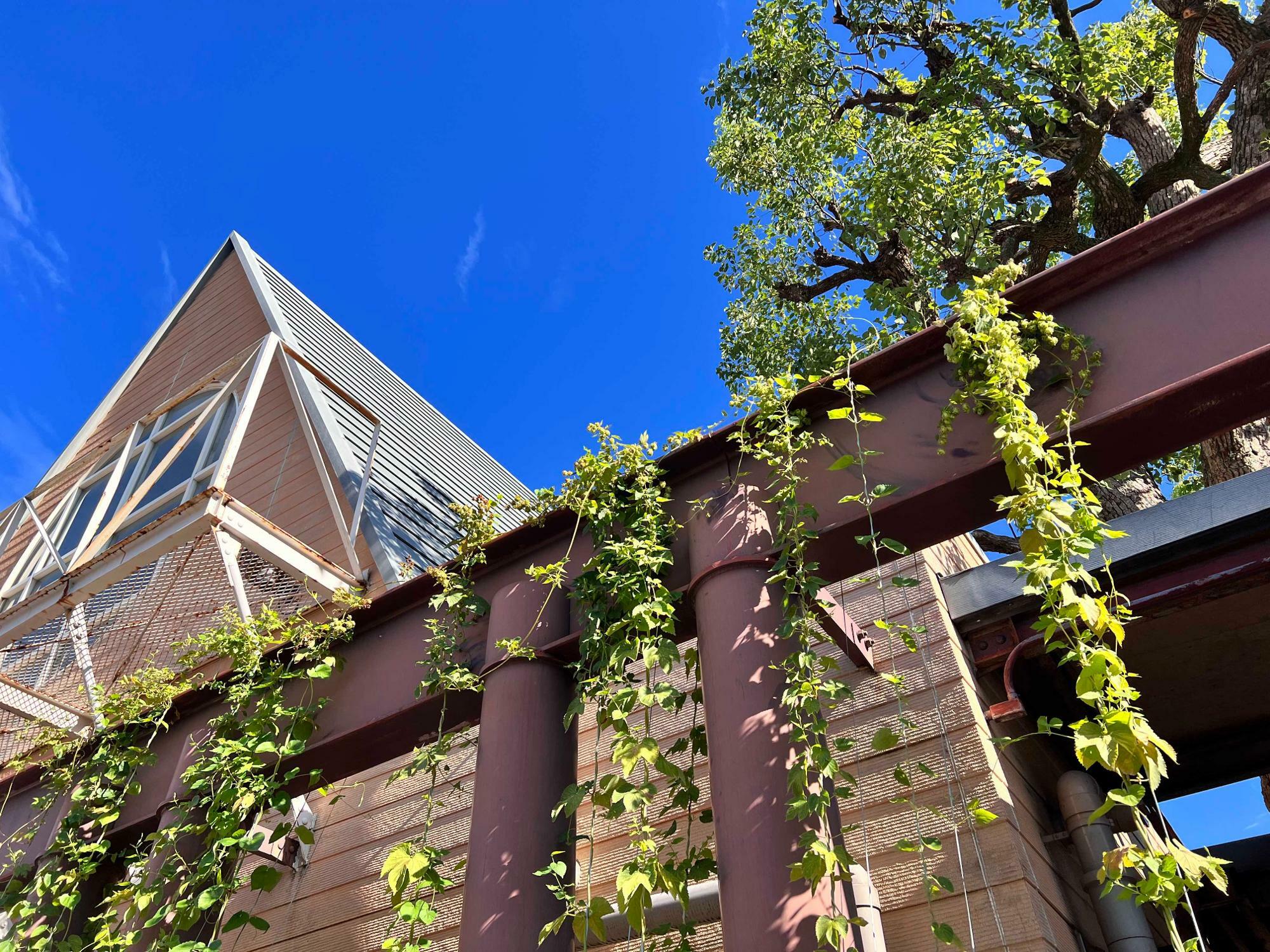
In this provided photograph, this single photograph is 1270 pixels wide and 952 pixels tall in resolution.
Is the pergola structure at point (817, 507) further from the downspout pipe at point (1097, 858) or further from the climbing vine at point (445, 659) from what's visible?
the downspout pipe at point (1097, 858)

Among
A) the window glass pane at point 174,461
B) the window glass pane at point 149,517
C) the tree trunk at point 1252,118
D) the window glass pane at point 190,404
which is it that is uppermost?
the tree trunk at point 1252,118

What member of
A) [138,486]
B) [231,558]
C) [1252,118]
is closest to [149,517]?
[138,486]

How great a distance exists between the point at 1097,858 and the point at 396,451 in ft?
21.7

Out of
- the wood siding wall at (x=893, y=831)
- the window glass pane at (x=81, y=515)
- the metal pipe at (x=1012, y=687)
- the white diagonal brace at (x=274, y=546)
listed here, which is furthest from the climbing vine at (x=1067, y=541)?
the window glass pane at (x=81, y=515)

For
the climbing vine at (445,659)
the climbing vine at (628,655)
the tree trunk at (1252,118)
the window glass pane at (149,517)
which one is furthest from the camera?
the tree trunk at (1252,118)

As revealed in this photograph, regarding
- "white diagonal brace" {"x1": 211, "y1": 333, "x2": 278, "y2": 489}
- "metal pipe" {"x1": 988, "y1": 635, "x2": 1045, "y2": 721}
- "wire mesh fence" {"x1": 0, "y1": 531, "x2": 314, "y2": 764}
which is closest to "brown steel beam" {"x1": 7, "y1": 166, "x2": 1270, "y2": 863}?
"metal pipe" {"x1": 988, "y1": 635, "x2": 1045, "y2": 721}

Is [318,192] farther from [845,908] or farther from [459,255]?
[845,908]

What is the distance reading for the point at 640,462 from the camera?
2.71 meters

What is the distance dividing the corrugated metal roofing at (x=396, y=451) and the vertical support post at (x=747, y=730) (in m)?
3.18

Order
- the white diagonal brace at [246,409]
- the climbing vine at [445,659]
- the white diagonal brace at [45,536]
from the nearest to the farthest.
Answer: the climbing vine at [445,659], the white diagonal brace at [246,409], the white diagonal brace at [45,536]

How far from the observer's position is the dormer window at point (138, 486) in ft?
19.3

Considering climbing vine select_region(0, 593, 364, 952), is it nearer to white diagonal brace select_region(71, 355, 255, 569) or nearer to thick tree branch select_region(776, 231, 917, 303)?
white diagonal brace select_region(71, 355, 255, 569)

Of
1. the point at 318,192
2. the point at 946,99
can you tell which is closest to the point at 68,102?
the point at 318,192

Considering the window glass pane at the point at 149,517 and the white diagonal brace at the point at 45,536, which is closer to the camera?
the white diagonal brace at the point at 45,536
